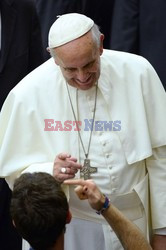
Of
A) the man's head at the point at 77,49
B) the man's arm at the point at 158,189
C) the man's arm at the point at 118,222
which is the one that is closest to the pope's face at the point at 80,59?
the man's head at the point at 77,49

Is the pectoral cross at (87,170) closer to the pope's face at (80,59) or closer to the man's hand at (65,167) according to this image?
the man's hand at (65,167)

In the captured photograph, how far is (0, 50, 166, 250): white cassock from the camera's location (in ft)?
12.9

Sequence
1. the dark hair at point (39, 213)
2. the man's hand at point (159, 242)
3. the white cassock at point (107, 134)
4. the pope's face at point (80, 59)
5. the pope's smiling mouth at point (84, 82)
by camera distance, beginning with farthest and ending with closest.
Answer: the man's hand at point (159, 242) < the white cassock at point (107, 134) < the pope's smiling mouth at point (84, 82) < the pope's face at point (80, 59) < the dark hair at point (39, 213)

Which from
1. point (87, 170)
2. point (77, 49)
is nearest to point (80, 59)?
point (77, 49)

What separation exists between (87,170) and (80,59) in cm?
56

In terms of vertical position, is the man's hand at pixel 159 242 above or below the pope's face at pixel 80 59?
below

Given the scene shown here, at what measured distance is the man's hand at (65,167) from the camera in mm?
3598

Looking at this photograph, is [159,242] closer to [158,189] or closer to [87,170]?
[158,189]

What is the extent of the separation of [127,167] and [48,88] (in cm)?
56

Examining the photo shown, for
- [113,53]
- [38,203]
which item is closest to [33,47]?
[113,53]

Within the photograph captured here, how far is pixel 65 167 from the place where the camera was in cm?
363

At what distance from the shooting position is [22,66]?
467 cm

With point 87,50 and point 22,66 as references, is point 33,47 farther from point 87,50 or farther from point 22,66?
point 87,50

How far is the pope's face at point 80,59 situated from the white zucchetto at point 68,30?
0.02 metres
